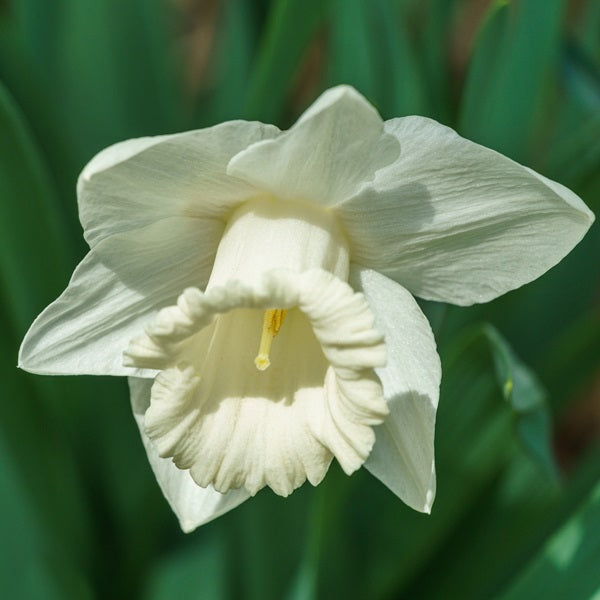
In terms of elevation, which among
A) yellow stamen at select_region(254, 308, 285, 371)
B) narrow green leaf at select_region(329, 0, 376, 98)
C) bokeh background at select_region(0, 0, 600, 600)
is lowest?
bokeh background at select_region(0, 0, 600, 600)

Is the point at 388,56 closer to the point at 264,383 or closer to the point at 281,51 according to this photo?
the point at 281,51

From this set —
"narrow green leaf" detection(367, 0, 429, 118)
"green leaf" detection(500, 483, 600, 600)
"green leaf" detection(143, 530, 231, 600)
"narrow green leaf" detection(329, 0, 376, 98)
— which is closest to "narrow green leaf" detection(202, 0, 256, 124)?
"narrow green leaf" detection(329, 0, 376, 98)

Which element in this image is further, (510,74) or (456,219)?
(510,74)

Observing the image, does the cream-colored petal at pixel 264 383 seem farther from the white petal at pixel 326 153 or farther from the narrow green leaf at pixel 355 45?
the narrow green leaf at pixel 355 45

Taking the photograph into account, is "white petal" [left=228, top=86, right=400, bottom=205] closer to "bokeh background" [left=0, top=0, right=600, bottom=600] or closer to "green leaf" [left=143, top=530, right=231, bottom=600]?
"bokeh background" [left=0, top=0, right=600, bottom=600]

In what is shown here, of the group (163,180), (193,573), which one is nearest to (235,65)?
(193,573)

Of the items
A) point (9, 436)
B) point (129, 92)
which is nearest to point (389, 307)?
point (9, 436)
